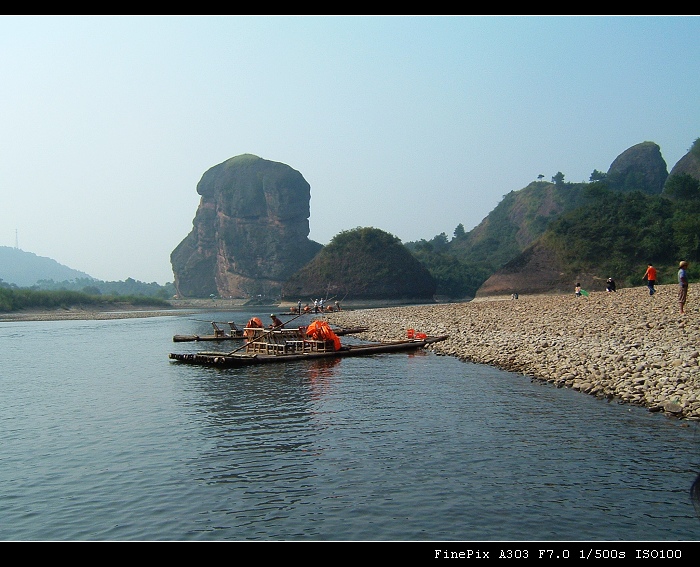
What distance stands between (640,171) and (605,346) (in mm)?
161745

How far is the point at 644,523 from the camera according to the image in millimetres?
8617

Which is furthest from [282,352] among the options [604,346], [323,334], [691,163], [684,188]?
[691,163]

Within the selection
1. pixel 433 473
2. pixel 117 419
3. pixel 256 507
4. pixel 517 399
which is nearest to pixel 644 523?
pixel 433 473

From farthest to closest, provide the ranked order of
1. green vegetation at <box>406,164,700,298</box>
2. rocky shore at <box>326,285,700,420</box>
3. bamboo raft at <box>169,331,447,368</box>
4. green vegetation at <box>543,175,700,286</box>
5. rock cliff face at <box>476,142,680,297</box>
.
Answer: rock cliff face at <box>476,142,680,297</box> < green vegetation at <box>543,175,700,286</box> < green vegetation at <box>406,164,700,298</box> < bamboo raft at <box>169,331,447,368</box> < rocky shore at <box>326,285,700,420</box>

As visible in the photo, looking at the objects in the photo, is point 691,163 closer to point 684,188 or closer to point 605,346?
point 684,188

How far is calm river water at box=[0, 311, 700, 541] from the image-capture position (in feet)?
29.2

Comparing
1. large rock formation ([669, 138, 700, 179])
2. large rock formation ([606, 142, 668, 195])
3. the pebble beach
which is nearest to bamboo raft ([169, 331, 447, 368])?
the pebble beach

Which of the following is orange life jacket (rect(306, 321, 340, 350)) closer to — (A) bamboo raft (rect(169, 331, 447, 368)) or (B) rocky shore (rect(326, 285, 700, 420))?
A: (A) bamboo raft (rect(169, 331, 447, 368))

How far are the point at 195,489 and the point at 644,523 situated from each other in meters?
6.76

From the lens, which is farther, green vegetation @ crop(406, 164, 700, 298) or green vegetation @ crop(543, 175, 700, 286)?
green vegetation @ crop(543, 175, 700, 286)

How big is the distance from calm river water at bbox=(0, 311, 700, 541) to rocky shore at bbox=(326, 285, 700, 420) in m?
0.85

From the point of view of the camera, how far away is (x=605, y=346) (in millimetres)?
20141
